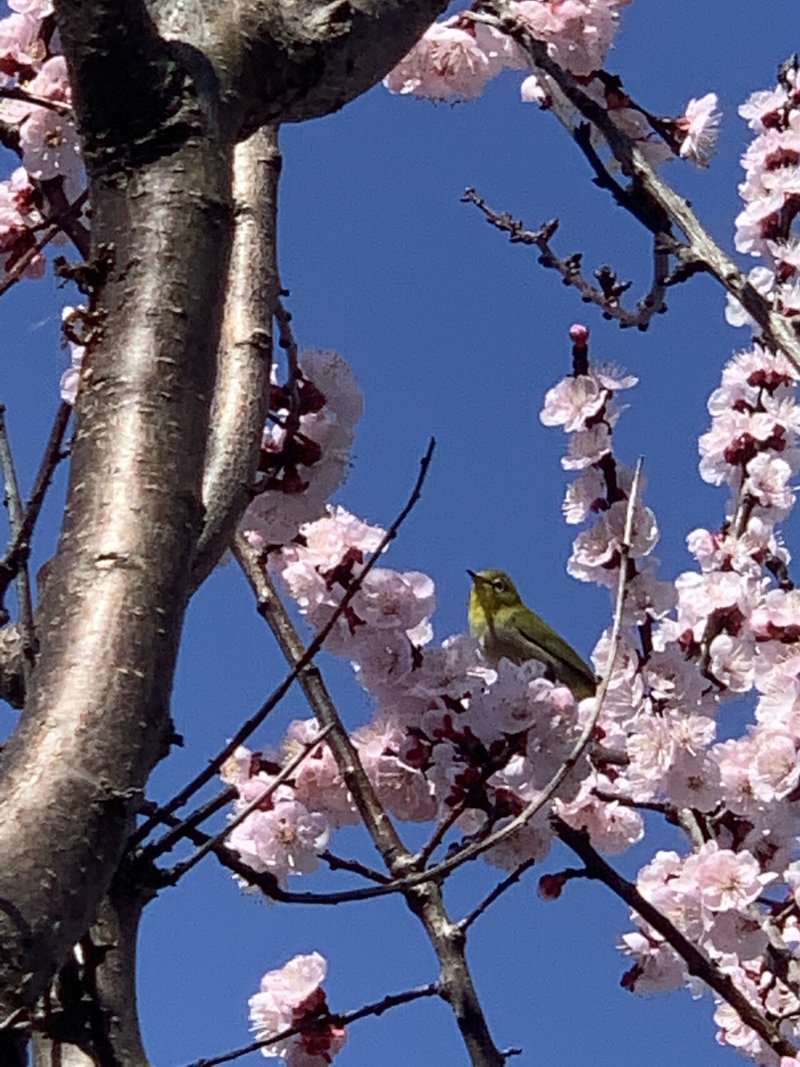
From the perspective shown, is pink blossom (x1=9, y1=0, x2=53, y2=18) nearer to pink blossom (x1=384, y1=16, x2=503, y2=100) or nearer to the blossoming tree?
the blossoming tree

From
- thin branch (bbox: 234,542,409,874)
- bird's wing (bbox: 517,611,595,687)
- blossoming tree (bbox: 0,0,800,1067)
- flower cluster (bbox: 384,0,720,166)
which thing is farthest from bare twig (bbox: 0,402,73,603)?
bird's wing (bbox: 517,611,595,687)

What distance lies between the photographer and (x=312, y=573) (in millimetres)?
2980

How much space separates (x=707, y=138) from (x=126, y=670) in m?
3.32

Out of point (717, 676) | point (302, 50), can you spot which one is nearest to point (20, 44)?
point (302, 50)

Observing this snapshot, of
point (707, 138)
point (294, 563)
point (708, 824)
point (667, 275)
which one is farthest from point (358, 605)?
point (707, 138)

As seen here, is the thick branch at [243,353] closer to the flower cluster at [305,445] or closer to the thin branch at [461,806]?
the flower cluster at [305,445]

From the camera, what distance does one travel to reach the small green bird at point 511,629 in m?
6.56

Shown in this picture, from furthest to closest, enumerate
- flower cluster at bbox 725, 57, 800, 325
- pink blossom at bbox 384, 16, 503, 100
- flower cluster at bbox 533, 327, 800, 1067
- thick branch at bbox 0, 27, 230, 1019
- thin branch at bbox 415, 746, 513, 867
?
pink blossom at bbox 384, 16, 503, 100 < flower cluster at bbox 725, 57, 800, 325 < flower cluster at bbox 533, 327, 800, 1067 < thin branch at bbox 415, 746, 513, 867 < thick branch at bbox 0, 27, 230, 1019

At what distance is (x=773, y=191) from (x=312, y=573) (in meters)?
1.98

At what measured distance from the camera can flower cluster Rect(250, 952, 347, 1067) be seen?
3363 mm

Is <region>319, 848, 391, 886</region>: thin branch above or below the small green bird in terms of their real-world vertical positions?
below

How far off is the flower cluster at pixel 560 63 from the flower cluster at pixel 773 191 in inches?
8.8

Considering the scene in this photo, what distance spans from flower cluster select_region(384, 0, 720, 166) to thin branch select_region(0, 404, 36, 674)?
7.47ft

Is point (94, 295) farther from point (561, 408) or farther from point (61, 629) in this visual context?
point (561, 408)
